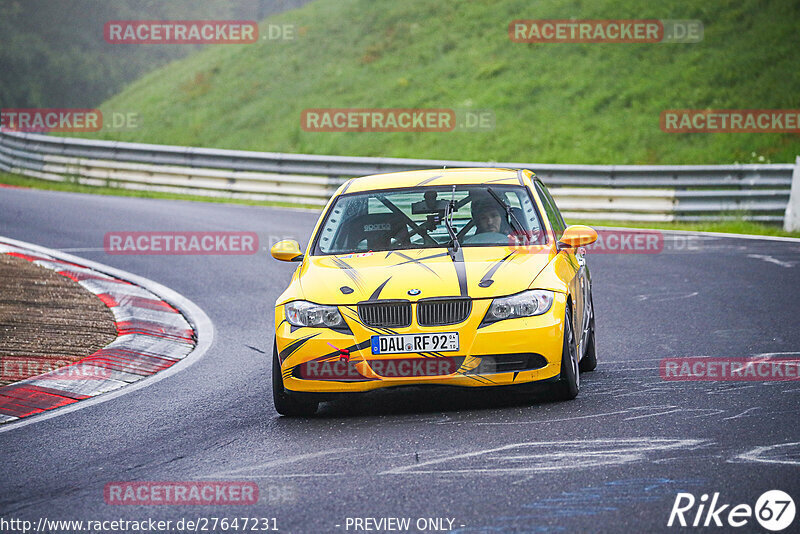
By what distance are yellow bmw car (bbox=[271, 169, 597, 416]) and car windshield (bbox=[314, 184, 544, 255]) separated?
1cm

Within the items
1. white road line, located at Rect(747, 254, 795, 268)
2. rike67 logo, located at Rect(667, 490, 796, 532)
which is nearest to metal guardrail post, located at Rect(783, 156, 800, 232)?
white road line, located at Rect(747, 254, 795, 268)

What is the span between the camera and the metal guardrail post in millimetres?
17906

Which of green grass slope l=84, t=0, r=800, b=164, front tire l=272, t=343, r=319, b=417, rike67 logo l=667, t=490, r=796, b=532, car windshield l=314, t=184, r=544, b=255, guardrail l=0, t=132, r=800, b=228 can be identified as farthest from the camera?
green grass slope l=84, t=0, r=800, b=164

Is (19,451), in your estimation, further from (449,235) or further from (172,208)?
(172,208)

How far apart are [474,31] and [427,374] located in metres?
34.7

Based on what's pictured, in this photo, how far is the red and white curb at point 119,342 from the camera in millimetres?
8227

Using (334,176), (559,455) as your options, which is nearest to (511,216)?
(559,455)

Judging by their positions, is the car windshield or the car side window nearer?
the car windshield

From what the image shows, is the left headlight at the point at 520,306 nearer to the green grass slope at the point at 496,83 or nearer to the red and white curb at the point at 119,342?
the red and white curb at the point at 119,342

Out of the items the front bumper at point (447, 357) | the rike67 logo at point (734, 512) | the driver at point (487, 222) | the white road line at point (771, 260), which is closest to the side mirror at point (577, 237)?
the driver at point (487, 222)

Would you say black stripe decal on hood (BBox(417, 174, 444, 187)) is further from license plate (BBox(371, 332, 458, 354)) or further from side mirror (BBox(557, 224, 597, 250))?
license plate (BBox(371, 332, 458, 354))

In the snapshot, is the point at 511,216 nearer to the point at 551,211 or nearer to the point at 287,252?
the point at 551,211

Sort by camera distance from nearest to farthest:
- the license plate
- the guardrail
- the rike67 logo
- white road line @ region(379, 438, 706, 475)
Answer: the rike67 logo → white road line @ region(379, 438, 706, 475) → the license plate → the guardrail

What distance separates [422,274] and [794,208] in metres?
12.8
